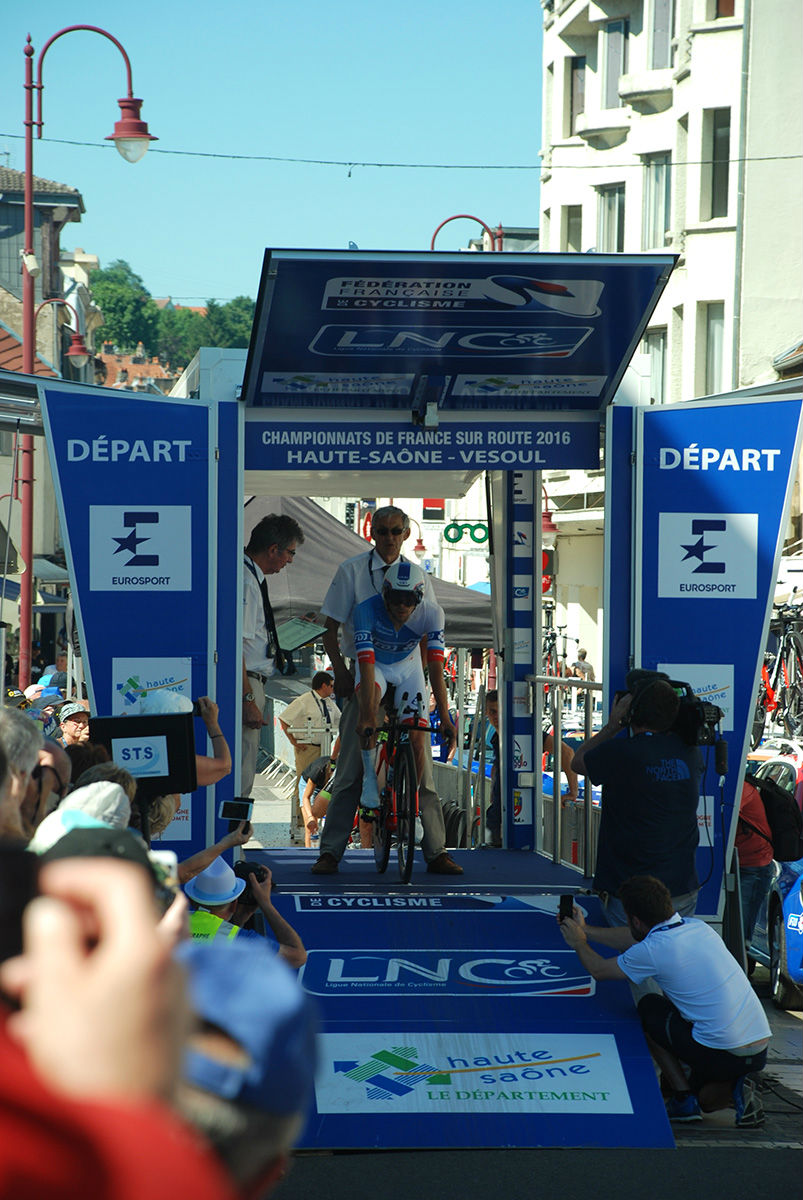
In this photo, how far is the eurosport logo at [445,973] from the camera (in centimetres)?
641

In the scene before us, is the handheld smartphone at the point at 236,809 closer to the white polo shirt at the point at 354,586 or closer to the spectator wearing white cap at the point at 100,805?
the spectator wearing white cap at the point at 100,805

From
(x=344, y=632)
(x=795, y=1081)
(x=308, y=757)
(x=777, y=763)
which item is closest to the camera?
(x=795, y=1081)

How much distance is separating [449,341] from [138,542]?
1834 millimetres

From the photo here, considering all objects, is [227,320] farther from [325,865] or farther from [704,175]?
[325,865]

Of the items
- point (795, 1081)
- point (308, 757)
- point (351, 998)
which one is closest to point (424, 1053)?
point (351, 998)

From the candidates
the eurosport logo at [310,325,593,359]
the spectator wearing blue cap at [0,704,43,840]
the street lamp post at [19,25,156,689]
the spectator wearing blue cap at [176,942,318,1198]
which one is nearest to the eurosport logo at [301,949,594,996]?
the eurosport logo at [310,325,593,359]

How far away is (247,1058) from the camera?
45.3 inches

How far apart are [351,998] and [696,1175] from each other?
1.69 m

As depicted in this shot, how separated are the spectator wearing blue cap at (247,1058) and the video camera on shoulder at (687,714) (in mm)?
5714

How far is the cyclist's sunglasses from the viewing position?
25.5ft

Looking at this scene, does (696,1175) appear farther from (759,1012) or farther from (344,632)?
(344,632)

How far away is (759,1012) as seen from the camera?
6016 mm

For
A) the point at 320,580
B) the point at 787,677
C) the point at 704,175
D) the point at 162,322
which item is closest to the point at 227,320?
the point at 162,322

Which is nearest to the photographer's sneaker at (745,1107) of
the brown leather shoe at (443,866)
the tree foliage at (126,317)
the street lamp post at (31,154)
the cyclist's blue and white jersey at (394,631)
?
the brown leather shoe at (443,866)
